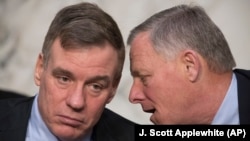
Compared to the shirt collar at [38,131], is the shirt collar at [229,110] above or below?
above

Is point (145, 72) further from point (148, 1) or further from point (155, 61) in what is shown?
point (148, 1)

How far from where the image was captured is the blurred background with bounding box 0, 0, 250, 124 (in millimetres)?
1583

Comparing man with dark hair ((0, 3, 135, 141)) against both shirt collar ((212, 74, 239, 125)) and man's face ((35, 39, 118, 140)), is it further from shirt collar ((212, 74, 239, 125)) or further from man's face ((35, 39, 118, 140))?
shirt collar ((212, 74, 239, 125))

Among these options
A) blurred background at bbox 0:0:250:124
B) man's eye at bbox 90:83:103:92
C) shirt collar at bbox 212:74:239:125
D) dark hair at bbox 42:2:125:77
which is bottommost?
shirt collar at bbox 212:74:239:125

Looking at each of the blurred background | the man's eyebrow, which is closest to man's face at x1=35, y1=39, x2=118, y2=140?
the man's eyebrow

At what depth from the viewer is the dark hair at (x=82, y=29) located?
0.99 m

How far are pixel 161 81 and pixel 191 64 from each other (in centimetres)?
9

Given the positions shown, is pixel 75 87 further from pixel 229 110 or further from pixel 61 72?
pixel 229 110

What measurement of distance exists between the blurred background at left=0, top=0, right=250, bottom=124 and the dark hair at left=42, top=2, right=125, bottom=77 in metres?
0.54

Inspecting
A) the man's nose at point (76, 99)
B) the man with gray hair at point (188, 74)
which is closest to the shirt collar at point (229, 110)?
the man with gray hair at point (188, 74)

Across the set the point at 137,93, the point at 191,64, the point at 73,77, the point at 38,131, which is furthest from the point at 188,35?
the point at 38,131

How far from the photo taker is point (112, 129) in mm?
1148

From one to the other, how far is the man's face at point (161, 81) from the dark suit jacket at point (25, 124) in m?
0.10

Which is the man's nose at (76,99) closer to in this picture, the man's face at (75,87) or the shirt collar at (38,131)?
the man's face at (75,87)
